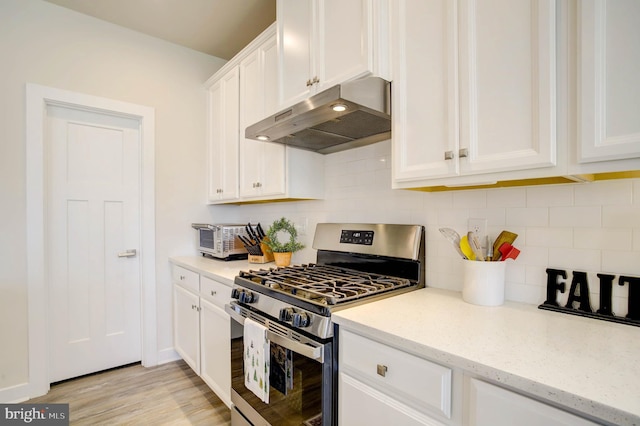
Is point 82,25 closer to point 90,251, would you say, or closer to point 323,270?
point 90,251

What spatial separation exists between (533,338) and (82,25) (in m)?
3.43

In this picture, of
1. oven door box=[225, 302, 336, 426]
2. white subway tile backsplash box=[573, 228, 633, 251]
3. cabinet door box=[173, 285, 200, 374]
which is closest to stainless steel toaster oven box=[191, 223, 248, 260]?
cabinet door box=[173, 285, 200, 374]

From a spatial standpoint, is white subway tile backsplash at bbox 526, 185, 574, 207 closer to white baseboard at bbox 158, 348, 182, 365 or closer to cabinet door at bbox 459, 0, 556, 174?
cabinet door at bbox 459, 0, 556, 174

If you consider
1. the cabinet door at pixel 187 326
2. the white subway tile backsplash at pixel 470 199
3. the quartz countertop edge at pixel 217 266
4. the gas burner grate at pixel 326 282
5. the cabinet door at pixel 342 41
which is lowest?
the cabinet door at pixel 187 326

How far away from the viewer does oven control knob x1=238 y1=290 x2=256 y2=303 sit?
1.59 metres

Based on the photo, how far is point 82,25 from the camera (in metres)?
2.45

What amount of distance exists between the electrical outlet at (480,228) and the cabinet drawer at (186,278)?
6.03ft

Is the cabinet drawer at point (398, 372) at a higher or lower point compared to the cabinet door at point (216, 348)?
higher

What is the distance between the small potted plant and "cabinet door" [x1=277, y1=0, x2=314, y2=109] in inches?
34.9

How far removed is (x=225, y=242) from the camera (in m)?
2.59

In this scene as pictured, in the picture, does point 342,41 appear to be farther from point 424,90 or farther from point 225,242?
point 225,242

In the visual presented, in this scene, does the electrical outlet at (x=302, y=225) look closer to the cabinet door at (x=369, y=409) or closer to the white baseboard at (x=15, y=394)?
the cabinet door at (x=369, y=409)

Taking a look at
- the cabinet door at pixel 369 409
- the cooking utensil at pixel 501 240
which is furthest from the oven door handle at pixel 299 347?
the cooking utensil at pixel 501 240

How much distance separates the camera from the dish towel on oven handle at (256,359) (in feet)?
4.77
